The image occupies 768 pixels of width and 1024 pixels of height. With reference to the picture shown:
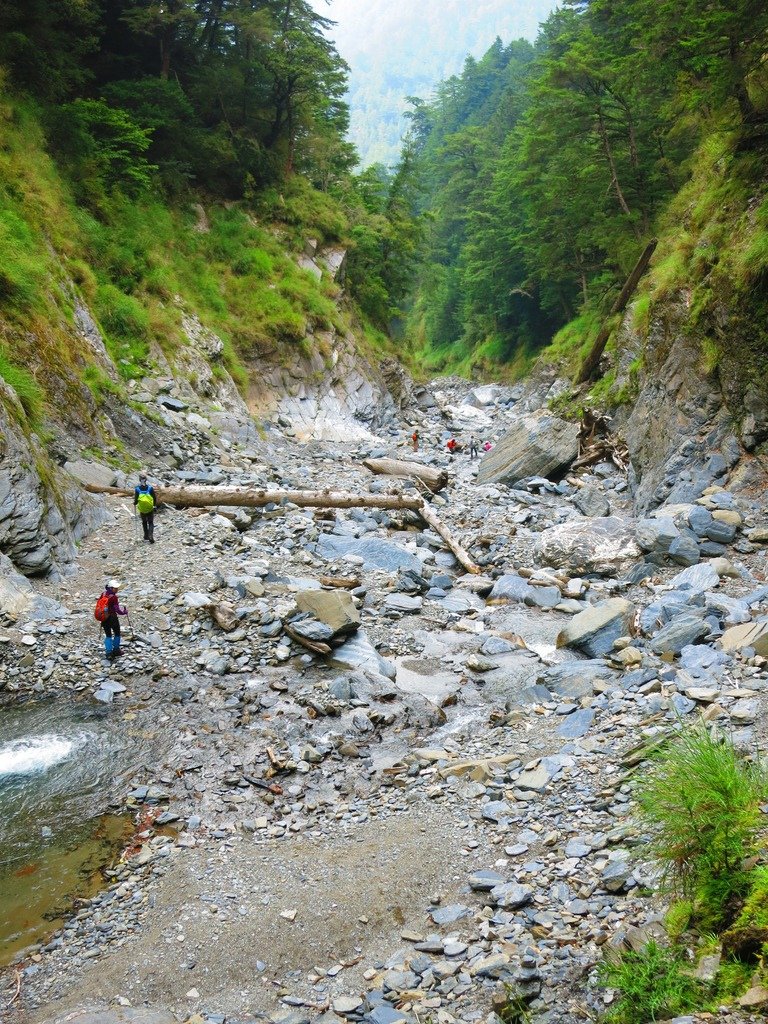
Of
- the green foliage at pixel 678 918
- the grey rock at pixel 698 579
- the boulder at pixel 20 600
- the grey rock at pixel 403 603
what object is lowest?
the boulder at pixel 20 600

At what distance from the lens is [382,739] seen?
837 centimetres

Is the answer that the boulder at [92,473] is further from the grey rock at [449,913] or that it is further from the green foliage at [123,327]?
the grey rock at [449,913]

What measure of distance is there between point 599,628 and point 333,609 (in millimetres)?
4266

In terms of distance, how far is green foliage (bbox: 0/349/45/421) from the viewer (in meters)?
13.5

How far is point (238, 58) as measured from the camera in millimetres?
31359

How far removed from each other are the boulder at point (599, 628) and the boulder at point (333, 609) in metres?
3.49

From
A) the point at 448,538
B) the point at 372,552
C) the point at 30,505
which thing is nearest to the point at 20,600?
the point at 30,505

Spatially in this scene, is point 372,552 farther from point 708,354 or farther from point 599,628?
point 708,354

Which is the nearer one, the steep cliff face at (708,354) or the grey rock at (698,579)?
the grey rock at (698,579)

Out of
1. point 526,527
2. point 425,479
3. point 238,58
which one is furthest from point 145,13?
point 526,527

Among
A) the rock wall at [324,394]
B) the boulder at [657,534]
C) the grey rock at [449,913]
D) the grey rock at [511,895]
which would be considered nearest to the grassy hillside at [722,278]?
the boulder at [657,534]

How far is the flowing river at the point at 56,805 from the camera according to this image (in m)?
5.79

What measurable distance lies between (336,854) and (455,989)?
2.21m

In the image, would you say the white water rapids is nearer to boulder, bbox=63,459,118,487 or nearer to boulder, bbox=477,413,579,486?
boulder, bbox=63,459,118,487
